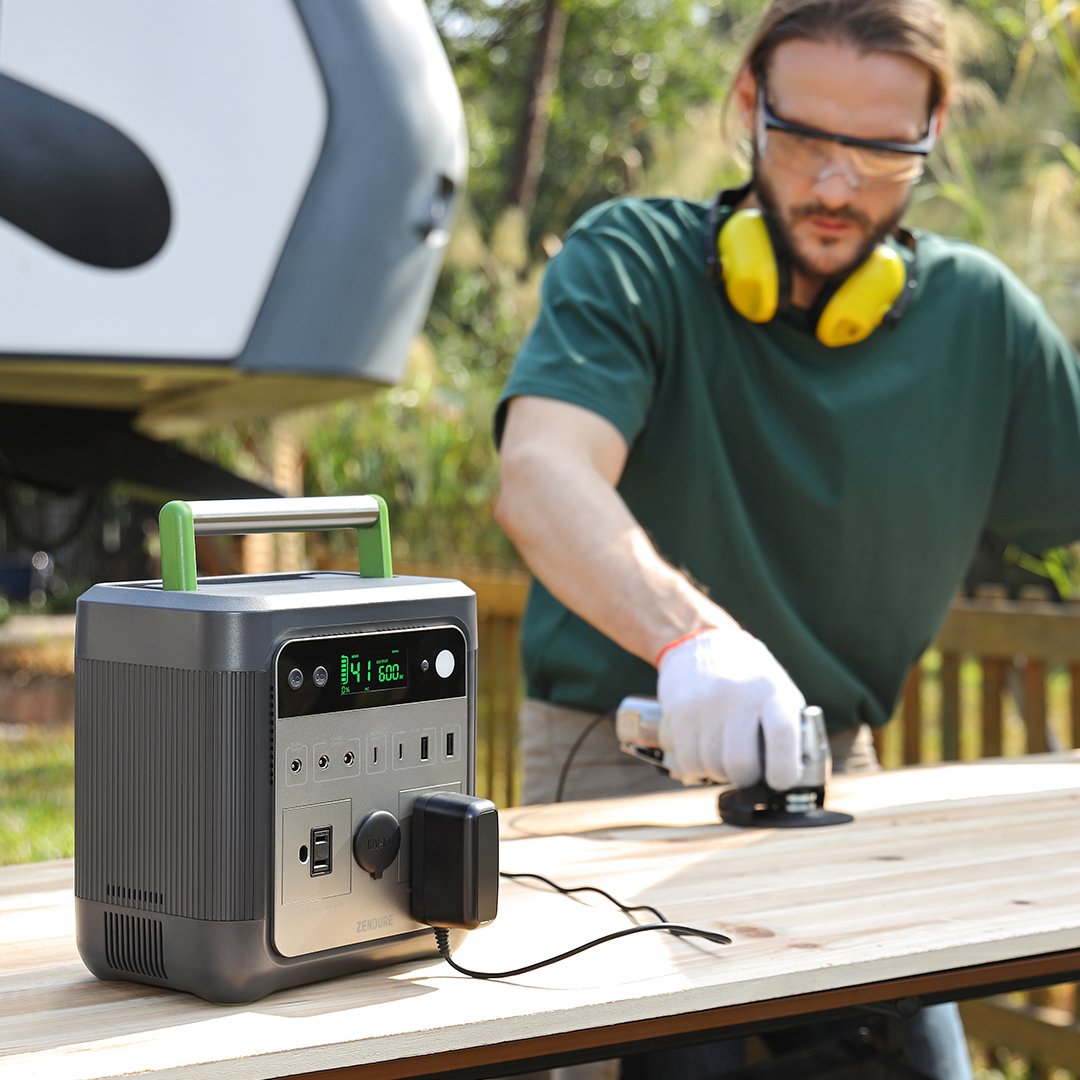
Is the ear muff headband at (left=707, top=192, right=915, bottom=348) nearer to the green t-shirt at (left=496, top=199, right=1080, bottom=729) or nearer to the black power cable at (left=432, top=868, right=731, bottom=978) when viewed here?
the green t-shirt at (left=496, top=199, right=1080, bottom=729)

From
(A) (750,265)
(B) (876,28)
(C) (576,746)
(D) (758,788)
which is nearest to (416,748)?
(D) (758,788)

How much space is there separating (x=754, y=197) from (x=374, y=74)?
1784 millimetres

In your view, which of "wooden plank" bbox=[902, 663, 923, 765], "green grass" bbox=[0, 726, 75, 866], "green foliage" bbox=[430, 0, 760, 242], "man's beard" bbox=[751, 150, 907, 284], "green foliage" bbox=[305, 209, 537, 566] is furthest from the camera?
"green foliage" bbox=[430, 0, 760, 242]

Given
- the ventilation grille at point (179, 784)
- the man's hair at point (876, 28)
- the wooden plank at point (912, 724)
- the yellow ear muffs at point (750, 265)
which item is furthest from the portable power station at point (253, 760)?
the wooden plank at point (912, 724)

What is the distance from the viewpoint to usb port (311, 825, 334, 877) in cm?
117

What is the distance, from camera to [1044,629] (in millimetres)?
3518

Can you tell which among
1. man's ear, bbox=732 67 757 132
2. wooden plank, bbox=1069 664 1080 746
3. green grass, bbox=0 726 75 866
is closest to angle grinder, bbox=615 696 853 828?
man's ear, bbox=732 67 757 132

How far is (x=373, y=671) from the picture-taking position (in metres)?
1.22

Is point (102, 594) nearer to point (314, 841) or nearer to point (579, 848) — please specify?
point (314, 841)

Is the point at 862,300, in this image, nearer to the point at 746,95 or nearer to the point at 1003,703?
the point at 746,95

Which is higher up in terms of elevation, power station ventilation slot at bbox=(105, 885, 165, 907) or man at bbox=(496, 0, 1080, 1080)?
man at bbox=(496, 0, 1080, 1080)

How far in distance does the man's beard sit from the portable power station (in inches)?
48.5

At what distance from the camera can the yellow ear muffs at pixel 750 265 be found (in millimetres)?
2264

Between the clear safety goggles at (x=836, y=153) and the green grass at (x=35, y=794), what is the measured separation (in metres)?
2.65
